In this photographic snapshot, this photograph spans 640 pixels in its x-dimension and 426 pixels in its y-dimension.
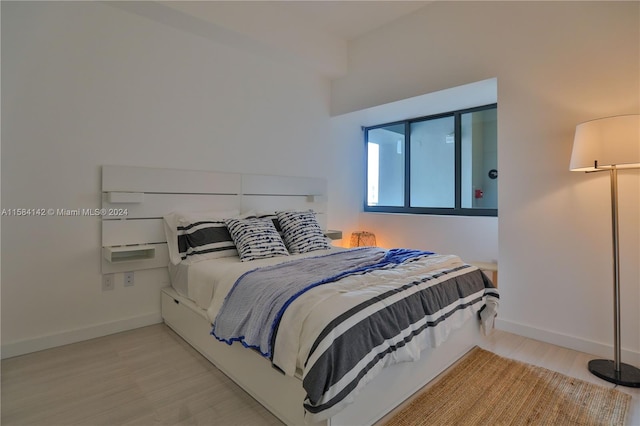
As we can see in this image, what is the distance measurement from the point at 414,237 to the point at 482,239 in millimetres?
818

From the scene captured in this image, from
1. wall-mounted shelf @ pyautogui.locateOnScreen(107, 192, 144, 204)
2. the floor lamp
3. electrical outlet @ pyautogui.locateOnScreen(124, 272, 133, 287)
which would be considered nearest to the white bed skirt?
electrical outlet @ pyautogui.locateOnScreen(124, 272, 133, 287)

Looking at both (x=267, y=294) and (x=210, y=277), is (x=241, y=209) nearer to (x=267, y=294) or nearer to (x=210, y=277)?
(x=210, y=277)

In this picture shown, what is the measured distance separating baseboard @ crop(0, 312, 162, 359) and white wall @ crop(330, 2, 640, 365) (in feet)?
10.1

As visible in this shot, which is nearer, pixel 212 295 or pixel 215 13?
pixel 212 295

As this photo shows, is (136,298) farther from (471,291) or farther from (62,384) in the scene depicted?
(471,291)

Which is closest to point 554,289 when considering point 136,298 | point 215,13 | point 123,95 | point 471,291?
point 471,291

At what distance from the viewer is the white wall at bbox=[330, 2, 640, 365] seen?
233cm

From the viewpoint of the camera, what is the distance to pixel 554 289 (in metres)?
2.65

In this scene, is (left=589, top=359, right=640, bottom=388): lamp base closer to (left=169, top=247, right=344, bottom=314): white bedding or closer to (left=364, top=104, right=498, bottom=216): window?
(left=364, top=104, right=498, bottom=216): window

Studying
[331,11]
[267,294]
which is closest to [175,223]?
[267,294]

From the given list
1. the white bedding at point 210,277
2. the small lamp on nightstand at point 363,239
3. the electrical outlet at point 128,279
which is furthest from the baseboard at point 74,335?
the small lamp on nightstand at point 363,239

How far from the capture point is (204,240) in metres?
2.72

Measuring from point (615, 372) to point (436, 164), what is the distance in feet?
8.95

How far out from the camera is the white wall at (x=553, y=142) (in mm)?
2332
